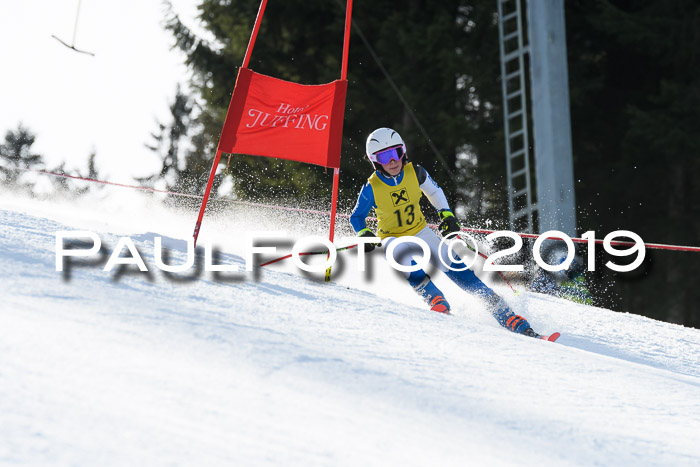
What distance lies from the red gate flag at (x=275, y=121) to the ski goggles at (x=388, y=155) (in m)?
0.42

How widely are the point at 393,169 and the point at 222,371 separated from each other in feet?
8.85

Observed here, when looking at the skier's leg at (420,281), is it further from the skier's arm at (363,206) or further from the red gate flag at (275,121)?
the red gate flag at (275,121)

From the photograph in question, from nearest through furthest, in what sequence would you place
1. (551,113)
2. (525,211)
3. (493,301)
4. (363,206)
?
(493,301), (363,206), (551,113), (525,211)

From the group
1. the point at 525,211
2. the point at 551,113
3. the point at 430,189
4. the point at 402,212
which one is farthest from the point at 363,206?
the point at 525,211

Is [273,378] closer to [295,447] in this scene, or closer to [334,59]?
[295,447]

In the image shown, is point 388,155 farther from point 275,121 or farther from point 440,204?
point 275,121

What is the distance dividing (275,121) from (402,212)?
1.03 m

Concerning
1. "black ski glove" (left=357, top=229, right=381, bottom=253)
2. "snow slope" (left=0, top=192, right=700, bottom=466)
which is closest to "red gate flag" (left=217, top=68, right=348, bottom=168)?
"black ski glove" (left=357, top=229, right=381, bottom=253)

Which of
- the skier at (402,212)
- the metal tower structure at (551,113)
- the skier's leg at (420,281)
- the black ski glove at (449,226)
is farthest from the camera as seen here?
the metal tower structure at (551,113)

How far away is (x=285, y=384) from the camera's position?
8.63 feet

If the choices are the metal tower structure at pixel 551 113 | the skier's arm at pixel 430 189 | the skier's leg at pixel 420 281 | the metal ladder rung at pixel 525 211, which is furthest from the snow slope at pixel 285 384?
the metal ladder rung at pixel 525 211

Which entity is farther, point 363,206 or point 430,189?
point 430,189

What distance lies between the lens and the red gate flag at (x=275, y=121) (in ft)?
17.2

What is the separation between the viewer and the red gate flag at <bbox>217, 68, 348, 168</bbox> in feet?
17.2
